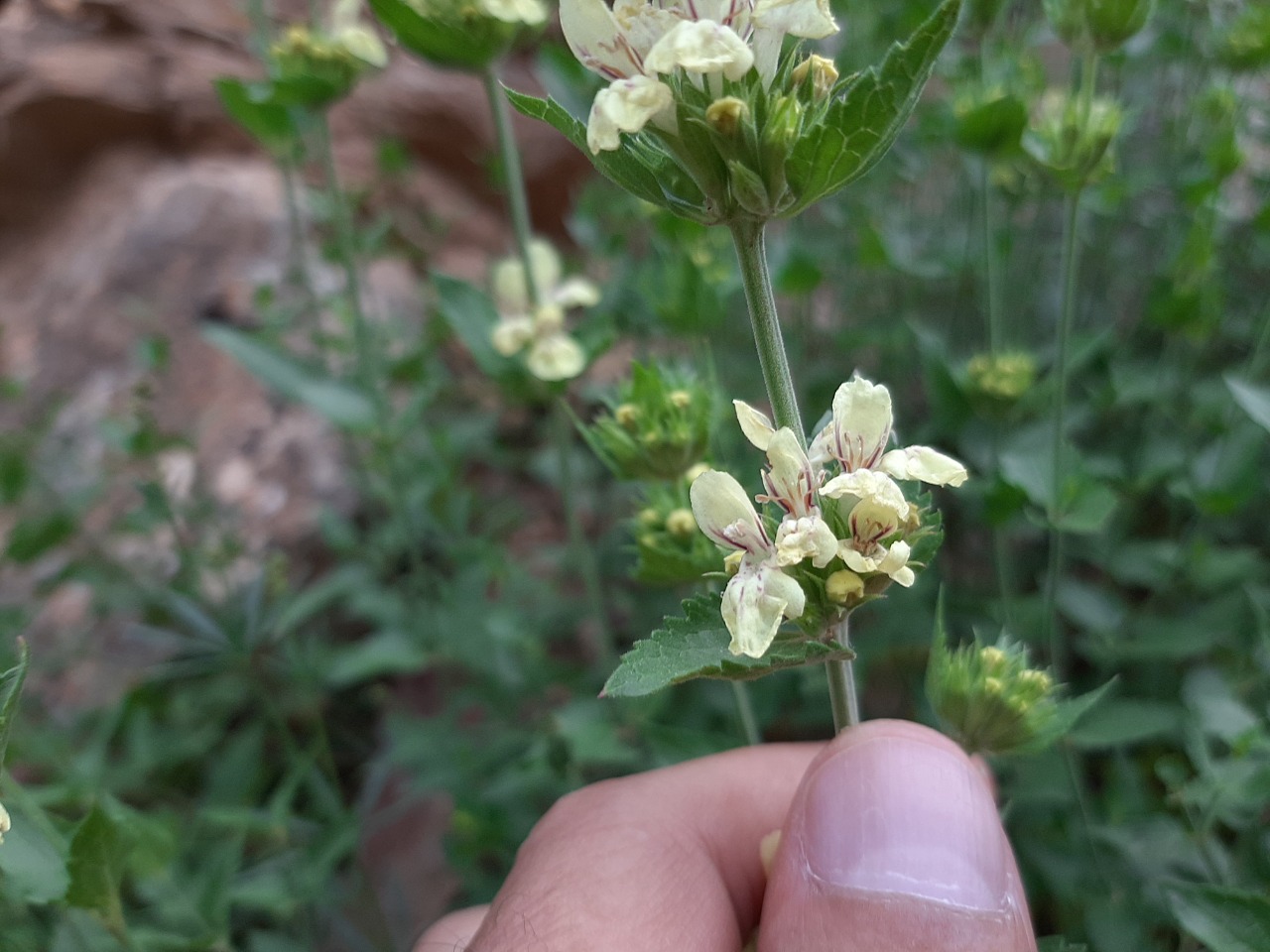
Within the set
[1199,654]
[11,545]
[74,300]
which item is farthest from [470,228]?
[1199,654]

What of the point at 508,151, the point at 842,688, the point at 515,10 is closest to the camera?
the point at 842,688

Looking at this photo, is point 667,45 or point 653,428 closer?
point 667,45

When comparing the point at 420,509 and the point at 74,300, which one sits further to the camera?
the point at 74,300

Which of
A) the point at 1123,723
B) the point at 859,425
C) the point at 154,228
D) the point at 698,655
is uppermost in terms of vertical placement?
the point at 859,425

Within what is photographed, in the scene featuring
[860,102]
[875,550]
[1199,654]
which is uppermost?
[860,102]

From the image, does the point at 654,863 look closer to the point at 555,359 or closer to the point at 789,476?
the point at 789,476

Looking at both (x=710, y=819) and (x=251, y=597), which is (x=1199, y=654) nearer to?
(x=710, y=819)

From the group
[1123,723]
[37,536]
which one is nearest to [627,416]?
[1123,723]
